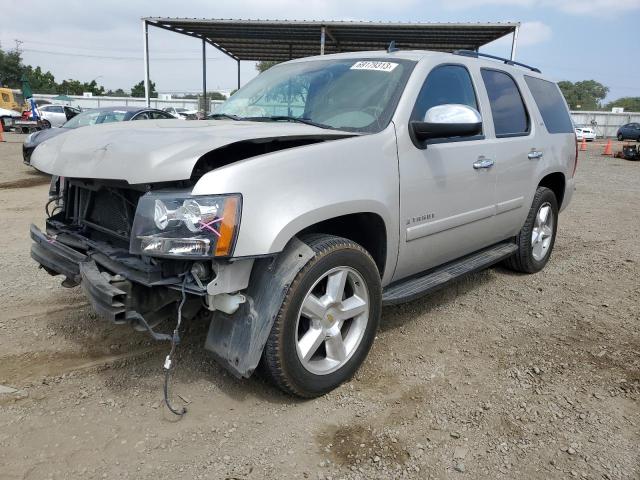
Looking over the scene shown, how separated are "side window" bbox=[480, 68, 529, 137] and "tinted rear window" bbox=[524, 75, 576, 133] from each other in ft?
1.24

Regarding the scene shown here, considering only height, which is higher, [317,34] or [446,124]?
[317,34]

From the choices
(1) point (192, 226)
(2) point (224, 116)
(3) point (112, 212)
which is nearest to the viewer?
(1) point (192, 226)

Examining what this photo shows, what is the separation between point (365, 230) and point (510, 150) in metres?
1.75

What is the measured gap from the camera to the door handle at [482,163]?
367 cm

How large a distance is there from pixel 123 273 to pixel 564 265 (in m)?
4.65

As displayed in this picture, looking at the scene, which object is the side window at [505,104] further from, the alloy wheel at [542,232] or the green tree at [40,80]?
the green tree at [40,80]

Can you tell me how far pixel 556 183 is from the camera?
5293 millimetres

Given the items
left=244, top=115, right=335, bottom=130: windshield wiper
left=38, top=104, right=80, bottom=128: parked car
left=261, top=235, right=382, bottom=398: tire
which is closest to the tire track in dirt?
left=261, top=235, right=382, bottom=398: tire

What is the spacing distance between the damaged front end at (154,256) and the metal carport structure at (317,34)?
12422 mm

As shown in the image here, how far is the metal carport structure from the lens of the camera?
13930 mm

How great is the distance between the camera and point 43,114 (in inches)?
979

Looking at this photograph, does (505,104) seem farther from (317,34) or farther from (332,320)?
(317,34)

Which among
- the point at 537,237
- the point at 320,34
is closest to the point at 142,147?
the point at 537,237

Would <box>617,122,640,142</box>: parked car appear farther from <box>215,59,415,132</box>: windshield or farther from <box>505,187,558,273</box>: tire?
<box>215,59,415,132</box>: windshield
